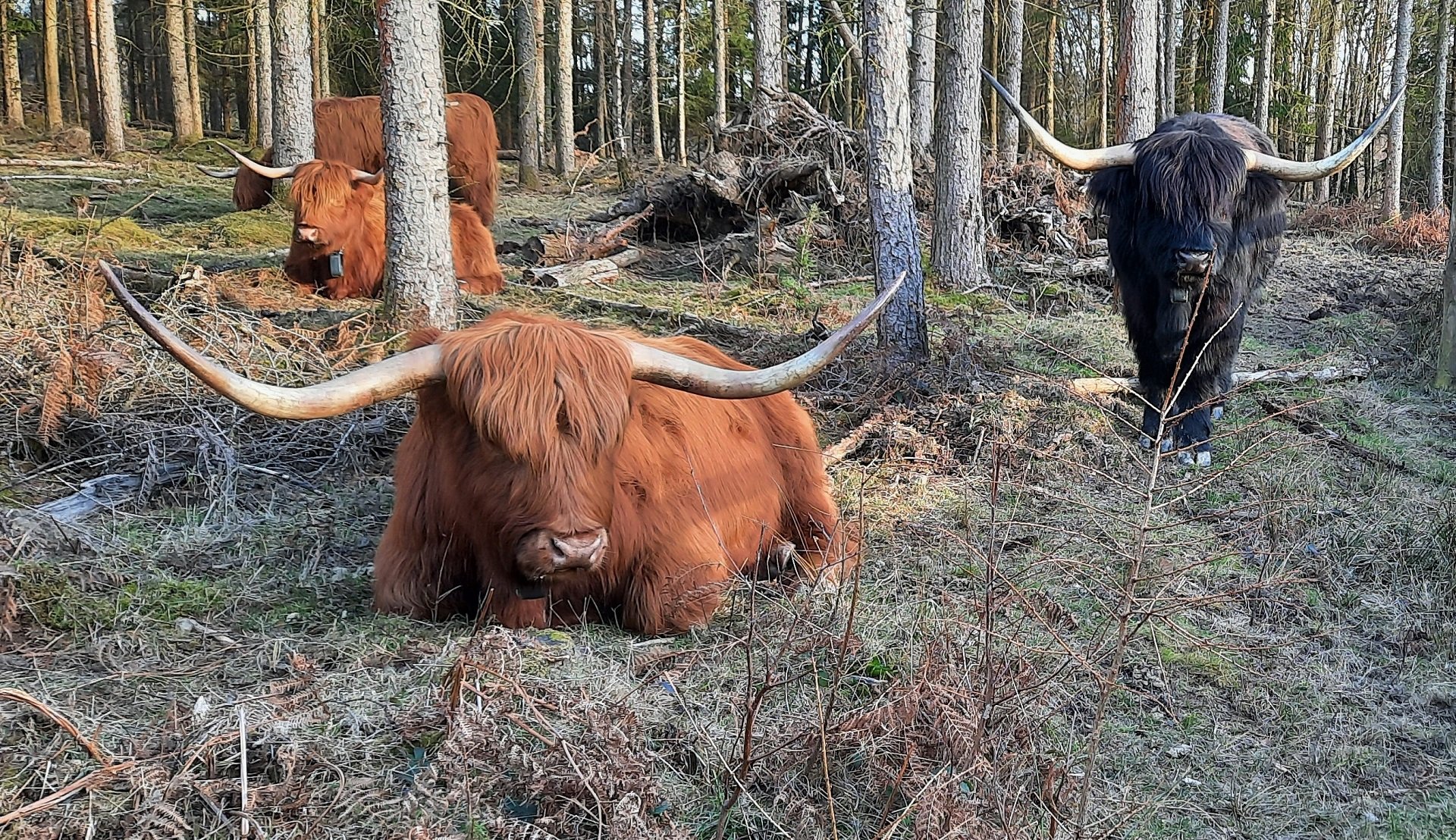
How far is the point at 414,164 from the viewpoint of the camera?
6586 mm

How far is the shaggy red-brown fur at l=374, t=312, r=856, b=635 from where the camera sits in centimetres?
308

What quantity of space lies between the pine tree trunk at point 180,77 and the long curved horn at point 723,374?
52.9ft

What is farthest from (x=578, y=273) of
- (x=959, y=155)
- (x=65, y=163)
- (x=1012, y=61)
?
(x=65, y=163)

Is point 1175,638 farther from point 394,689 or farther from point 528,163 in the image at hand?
point 528,163

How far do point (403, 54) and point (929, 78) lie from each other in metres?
9.28

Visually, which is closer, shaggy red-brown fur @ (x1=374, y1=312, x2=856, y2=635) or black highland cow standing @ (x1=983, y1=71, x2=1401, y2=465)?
shaggy red-brown fur @ (x1=374, y1=312, x2=856, y2=635)

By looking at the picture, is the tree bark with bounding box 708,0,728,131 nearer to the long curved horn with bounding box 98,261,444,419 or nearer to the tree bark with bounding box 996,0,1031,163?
the tree bark with bounding box 996,0,1031,163

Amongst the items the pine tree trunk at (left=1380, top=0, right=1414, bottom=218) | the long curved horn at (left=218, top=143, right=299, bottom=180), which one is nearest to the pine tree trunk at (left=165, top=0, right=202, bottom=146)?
the long curved horn at (left=218, top=143, right=299, bottom=180)

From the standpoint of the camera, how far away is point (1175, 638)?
379cm

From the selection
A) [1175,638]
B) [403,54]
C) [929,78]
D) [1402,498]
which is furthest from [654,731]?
[929,78]

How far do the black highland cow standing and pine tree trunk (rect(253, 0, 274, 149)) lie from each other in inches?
463

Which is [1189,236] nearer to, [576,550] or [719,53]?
[576,550]

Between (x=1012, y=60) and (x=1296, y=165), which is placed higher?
(x=1012, y=60)

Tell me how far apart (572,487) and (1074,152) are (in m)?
5.18
